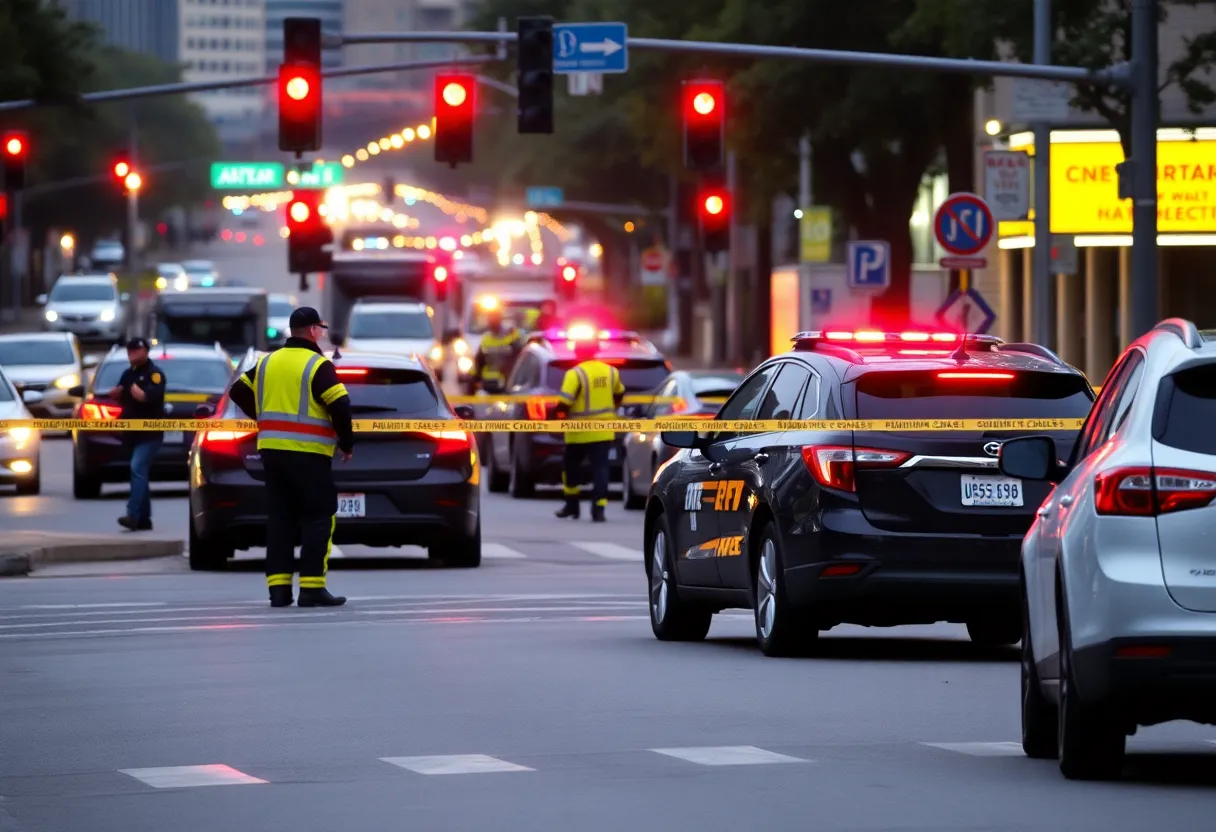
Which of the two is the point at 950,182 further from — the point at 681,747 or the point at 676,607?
the point at 681,747

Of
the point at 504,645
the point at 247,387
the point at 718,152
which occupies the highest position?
the point at 718,152

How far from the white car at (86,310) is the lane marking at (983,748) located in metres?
64.0

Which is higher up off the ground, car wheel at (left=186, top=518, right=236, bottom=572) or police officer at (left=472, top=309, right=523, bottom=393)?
police officer at (left=472, top=309, right=523, bottom=393)

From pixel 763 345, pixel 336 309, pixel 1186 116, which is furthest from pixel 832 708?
pixel 763 345

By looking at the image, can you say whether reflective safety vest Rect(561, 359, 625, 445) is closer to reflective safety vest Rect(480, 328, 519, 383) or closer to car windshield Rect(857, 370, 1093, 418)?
reflective safety vest Rect(480, 328, 519, 383)

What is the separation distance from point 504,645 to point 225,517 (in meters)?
5.70

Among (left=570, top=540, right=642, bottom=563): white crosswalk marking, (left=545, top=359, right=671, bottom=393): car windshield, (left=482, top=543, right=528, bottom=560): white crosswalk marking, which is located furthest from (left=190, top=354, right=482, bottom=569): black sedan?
(left=545, top=359, right=671, bottom=393): car windshield

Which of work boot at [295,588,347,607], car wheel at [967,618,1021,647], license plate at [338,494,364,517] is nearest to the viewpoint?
car wheel at [967,618,1021,647]

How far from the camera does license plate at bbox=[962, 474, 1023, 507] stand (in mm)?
13461

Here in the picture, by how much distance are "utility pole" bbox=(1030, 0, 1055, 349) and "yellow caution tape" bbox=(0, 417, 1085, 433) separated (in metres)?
8.24

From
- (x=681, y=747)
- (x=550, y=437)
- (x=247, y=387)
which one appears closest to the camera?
(x=681, y=747)

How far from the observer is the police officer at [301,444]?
17016 millimetres

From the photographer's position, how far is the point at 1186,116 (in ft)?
152

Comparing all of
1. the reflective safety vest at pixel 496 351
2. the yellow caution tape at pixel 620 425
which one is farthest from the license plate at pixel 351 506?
the reflective safety vest at pixel 496 351
